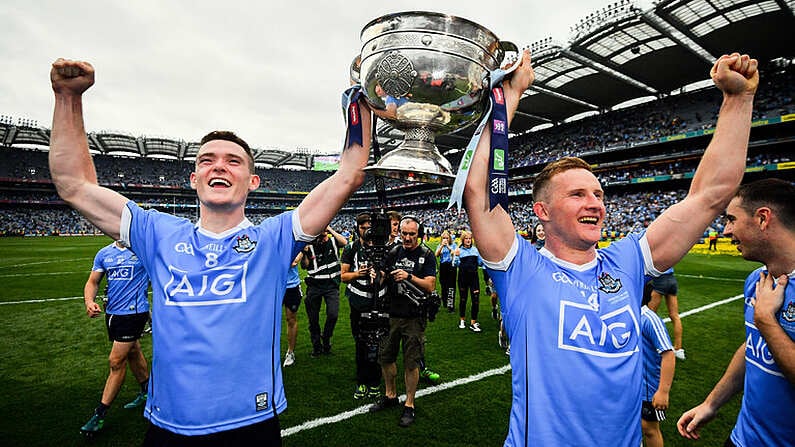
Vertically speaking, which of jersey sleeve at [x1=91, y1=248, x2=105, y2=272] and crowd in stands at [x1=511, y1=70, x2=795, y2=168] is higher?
crowd in stands at [x1=511, y1=70, x2=795, y2=168]

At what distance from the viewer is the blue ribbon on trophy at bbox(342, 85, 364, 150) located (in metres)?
1.85

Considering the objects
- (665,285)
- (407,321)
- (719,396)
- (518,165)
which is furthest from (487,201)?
(518,165)

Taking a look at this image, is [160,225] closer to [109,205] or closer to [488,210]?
[109,205]

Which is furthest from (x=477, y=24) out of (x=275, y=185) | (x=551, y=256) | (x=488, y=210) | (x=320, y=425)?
(x=275, y=185)

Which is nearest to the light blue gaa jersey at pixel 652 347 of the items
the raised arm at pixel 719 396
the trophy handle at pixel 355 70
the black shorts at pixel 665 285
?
the raised arm at pixel 719 396

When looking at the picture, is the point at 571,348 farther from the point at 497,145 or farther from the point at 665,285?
the point at 665,285

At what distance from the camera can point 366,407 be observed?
438 cm

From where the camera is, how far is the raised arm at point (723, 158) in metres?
1.66

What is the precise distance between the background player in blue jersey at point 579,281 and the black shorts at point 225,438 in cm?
116

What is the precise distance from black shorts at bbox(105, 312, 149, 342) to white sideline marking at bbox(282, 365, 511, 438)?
2.00 m

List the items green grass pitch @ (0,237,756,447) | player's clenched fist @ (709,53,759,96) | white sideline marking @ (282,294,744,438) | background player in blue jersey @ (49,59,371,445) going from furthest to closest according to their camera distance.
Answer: white sideline marking @ (282,294,744,438) < green grass pitch @ (0,237,756,447) < background player in blue jersey @ (49,59,371,445) < player's clenched fist @ (709,53,759,96)

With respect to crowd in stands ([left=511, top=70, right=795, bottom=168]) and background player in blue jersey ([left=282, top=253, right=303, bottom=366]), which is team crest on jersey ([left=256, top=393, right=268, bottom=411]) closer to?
background player in blue jersey ([left=282, top=253, right=303, bottom=366])

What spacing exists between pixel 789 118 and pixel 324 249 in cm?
3635

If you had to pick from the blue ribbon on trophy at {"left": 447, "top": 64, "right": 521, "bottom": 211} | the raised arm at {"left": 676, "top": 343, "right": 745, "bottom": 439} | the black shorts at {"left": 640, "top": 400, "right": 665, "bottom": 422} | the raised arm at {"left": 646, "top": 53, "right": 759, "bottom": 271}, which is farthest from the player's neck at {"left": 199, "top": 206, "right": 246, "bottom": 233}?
the black shorts at {"left": 640, "top": 400, "right": 665, "bottom": 422}
